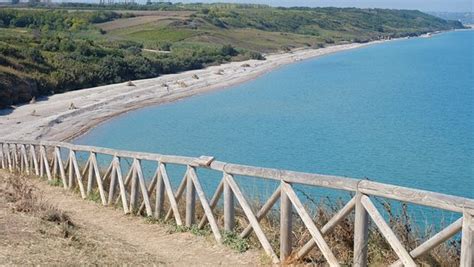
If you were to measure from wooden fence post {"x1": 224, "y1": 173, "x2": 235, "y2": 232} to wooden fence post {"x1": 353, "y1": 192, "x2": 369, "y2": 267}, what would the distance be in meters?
2.38

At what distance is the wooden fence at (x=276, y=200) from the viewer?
6.40 m

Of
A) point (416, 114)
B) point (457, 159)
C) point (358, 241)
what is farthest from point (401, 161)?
point (358, 241)

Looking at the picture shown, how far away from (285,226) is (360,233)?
49.3 inches

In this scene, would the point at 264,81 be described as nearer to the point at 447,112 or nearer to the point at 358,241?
the point at 447,112

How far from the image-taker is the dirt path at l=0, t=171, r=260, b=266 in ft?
26.1

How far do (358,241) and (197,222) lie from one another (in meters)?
3.83

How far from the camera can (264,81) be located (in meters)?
69.8

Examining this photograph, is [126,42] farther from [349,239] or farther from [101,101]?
[349,239]

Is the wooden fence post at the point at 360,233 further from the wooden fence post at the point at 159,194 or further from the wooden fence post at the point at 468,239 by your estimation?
the wooden fence post at the point at 159,194

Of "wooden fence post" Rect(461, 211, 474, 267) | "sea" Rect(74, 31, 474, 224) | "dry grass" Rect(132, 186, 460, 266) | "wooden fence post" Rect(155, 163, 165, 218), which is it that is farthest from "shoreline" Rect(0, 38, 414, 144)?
"wooden fence post" Rect(461, 211, 474, 267)

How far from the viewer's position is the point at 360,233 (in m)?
7.20

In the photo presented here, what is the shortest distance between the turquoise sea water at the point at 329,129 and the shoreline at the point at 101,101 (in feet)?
4.60

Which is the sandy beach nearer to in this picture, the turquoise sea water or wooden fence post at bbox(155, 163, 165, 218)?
the turquoise sea water

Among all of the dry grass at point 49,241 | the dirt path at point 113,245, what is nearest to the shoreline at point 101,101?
the dirt path at point 113,245
